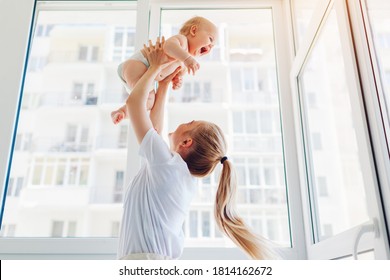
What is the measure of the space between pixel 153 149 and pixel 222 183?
24 cm

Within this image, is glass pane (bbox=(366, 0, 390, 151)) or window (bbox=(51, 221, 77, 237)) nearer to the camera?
glass pane (bbox=(366, 0, 390, 151))

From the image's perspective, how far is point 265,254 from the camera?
973mm

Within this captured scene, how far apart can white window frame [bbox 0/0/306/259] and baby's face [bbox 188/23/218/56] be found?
497mm

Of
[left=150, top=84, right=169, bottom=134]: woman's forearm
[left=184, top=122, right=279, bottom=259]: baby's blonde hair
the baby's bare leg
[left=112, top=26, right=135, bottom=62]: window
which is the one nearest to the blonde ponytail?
[left=184, top=122, right=279, bottom=259]: baby's blonde hair

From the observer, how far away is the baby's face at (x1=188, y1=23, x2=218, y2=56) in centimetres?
109

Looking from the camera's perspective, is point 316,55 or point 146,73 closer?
point 146,73

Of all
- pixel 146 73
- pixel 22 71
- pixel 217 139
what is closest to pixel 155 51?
pixel 146 73

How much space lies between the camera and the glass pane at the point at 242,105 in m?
1.48

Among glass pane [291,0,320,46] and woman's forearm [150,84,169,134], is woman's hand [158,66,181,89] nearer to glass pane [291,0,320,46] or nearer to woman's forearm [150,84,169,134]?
woman's forearm [150,84,169,134]

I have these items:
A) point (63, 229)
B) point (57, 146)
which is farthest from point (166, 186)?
point (57, 146)

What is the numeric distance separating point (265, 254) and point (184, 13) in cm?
118

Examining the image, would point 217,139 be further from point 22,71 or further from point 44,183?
point 22,71
